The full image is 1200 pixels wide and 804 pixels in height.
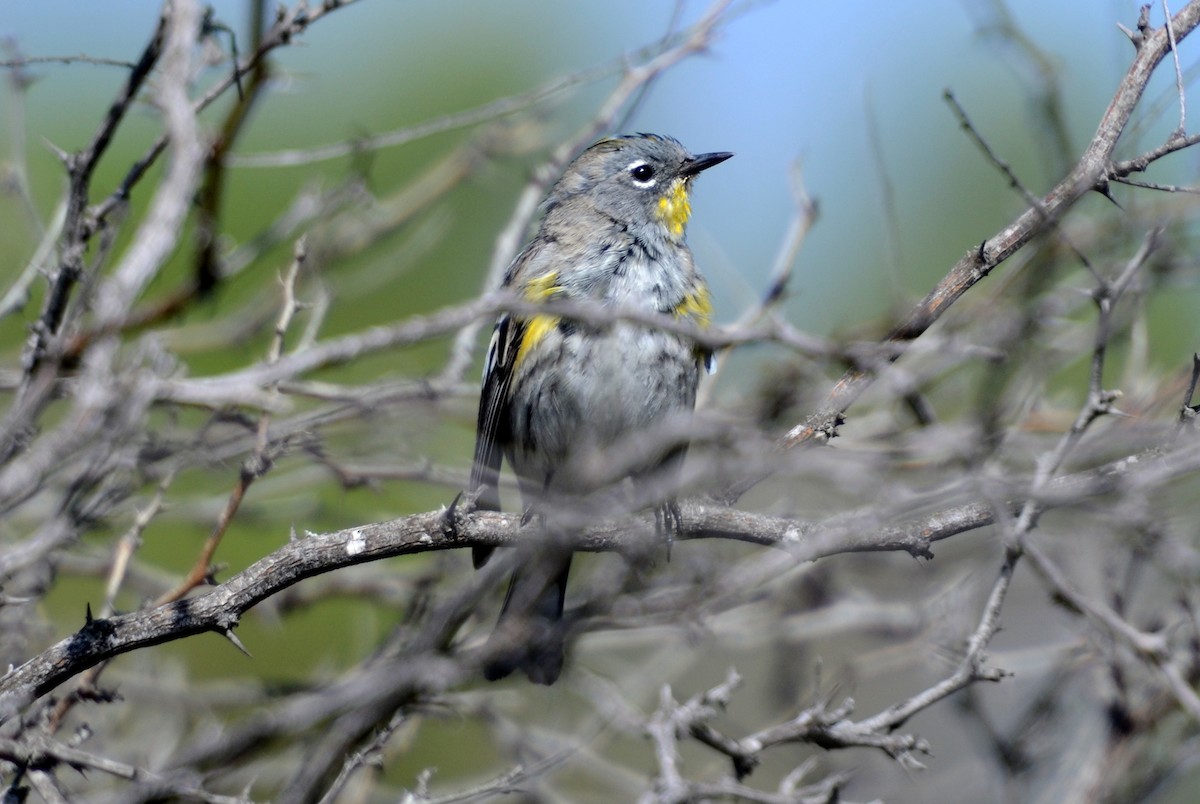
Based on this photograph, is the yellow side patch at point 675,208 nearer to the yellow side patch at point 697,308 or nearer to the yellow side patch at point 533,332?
the yellow side patch at point 697,308

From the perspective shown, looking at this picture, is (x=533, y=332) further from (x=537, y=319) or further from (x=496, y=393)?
(x=496, y=393)

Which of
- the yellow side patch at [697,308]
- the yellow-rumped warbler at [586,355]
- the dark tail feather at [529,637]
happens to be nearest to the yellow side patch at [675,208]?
the yellow-rumped warbler at [586,355]

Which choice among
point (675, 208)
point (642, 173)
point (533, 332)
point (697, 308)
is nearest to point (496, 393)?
point (533, 332)

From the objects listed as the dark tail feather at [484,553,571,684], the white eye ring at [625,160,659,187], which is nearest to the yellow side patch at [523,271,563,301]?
the white eye ring at [625,160,659,187]

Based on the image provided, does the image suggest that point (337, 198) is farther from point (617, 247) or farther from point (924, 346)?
point (924, 346)

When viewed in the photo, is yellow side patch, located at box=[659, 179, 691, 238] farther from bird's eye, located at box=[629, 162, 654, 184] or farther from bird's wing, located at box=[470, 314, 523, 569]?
bird's wing, located at box=[470, 314, 523, 569]

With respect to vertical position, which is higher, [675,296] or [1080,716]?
[675,296]


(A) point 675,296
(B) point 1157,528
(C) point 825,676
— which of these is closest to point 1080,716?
(C) point 825,676
